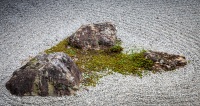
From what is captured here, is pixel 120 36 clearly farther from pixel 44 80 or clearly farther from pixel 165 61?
pixel 44 80

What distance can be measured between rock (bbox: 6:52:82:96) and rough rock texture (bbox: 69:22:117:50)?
1760mm

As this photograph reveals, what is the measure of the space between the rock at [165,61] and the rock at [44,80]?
2159 mm

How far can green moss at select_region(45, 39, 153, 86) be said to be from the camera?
631 cm

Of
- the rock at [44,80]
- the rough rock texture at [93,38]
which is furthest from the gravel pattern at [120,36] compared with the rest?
the rough rock texture at [93,38]

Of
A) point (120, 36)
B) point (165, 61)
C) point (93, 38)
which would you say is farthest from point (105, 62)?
point (120, 36)

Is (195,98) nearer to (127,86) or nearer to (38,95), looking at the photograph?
(127,86)

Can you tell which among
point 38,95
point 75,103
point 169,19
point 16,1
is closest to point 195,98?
point 75,103

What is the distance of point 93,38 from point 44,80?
247 centimetres

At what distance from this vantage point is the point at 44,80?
17.9ft

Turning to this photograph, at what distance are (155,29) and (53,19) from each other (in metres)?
3.74

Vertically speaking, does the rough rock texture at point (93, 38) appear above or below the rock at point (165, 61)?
above

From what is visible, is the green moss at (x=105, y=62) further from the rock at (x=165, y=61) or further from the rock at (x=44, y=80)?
the rock at (x=44, y=80)

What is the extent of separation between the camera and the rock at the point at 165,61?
6.46m

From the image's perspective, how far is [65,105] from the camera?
529cm
